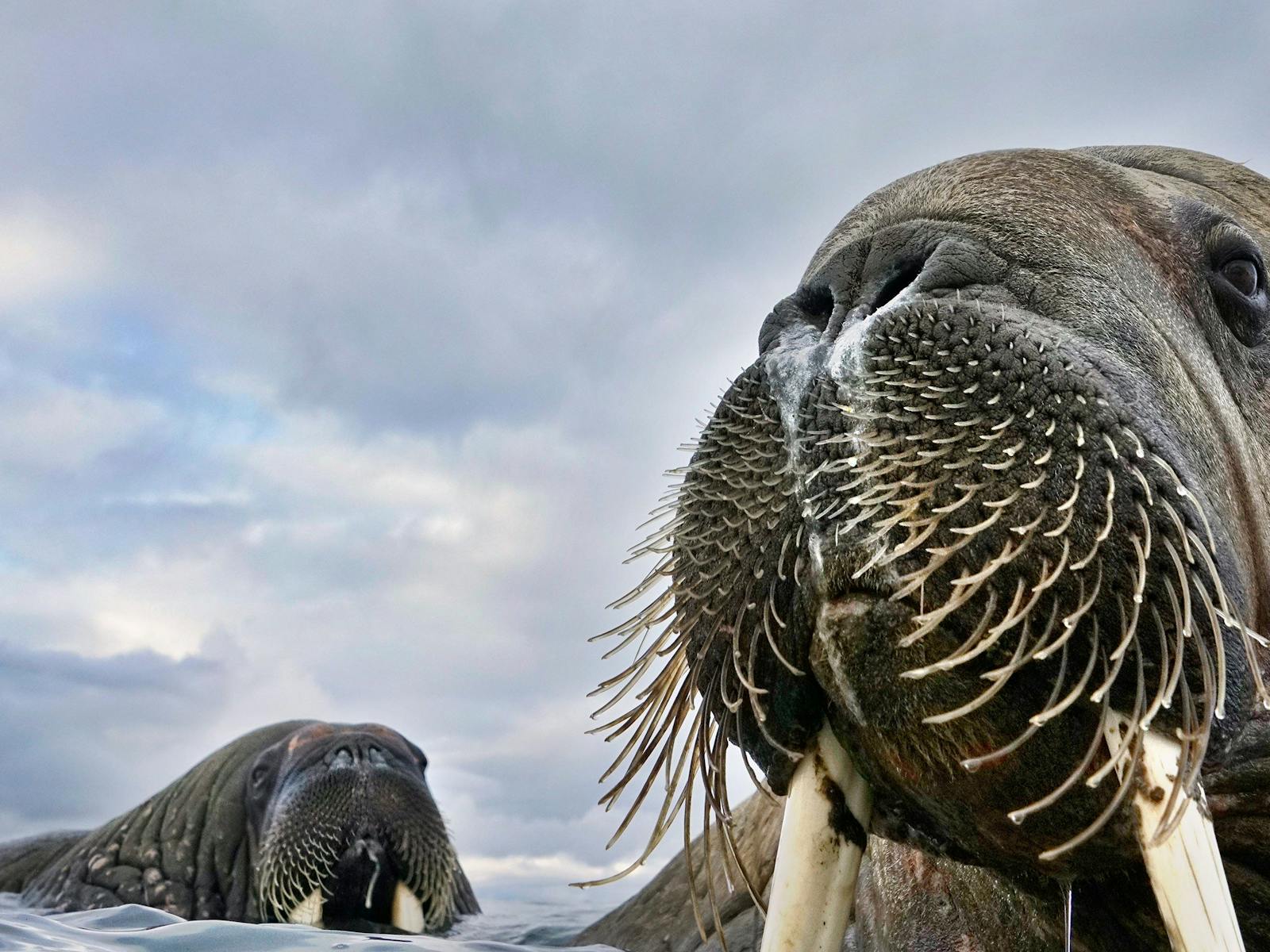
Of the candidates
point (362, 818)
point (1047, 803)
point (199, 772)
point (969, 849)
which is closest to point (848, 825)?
point (969, 849)

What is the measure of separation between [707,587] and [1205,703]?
1144mm

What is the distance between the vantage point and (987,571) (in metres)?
2.61

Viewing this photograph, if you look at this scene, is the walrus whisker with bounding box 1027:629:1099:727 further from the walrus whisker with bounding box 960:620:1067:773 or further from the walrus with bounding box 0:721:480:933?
the walrus with bounding box 0:721:480:933

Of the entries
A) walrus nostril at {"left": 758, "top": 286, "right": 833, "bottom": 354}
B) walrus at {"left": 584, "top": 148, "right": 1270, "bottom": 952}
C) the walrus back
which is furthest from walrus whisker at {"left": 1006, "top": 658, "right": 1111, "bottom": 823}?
the walrus back

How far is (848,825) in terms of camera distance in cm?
300

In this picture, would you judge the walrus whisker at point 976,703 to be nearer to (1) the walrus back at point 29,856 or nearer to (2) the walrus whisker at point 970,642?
(2) the walrus whisker at point 970,642

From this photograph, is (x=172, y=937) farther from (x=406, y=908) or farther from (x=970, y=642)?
(x=970, y=642)

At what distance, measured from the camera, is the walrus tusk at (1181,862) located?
241 cm

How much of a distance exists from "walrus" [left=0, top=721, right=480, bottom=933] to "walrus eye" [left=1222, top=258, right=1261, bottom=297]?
594cm

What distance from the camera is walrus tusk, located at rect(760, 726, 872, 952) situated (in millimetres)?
2877

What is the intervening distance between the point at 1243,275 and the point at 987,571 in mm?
1885

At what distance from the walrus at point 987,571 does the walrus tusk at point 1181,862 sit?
2cm

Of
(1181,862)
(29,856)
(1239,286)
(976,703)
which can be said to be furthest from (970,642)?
(29,856)

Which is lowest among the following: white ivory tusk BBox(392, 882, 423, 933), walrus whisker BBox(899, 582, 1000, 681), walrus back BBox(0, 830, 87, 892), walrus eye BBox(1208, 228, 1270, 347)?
walrus whisker BBox(899, 582, 1000, 681)
